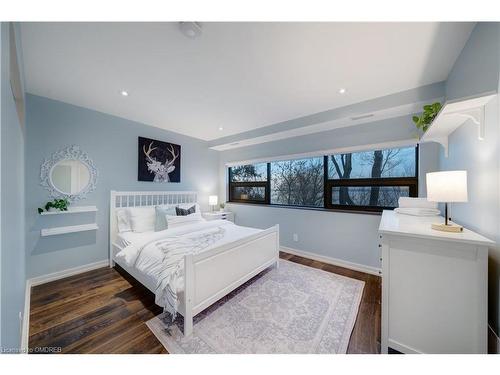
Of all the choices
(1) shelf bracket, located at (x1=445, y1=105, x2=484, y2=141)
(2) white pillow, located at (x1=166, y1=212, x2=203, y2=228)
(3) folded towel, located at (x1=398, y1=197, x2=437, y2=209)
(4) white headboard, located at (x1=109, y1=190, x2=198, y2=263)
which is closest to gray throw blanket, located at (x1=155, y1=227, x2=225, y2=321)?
(2) white pillow, located at (x1=166, y1=212, x2=203, y2=228)

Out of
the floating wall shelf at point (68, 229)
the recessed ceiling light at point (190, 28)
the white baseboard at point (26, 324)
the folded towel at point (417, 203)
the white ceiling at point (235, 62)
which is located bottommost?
the white baseboard at point (26, 324)

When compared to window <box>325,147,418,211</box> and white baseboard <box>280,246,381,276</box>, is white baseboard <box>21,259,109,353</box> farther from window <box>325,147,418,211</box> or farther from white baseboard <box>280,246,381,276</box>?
window <box>325,147,418,211</box>

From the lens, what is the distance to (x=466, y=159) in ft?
4.62

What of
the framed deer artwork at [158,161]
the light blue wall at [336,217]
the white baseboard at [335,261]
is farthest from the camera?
the framed deer artwork at [158,161]

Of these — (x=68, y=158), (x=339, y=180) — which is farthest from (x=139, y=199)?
(x=339, y=180)

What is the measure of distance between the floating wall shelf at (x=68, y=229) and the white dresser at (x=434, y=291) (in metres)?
3.50

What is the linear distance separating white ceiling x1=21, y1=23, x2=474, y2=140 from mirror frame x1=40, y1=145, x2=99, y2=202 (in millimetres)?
689

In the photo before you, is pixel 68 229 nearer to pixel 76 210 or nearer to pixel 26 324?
pixel 76 210

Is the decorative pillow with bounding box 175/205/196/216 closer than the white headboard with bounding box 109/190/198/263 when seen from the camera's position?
No

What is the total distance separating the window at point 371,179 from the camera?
8.26 feet

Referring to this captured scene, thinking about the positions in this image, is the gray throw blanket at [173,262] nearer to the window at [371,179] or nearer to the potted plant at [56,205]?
the potted plant at [56,205]

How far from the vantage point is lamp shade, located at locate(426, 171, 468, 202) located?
1.09 metres

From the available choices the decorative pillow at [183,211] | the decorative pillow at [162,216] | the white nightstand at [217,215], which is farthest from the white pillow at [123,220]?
the white nightstand at [217,215]
